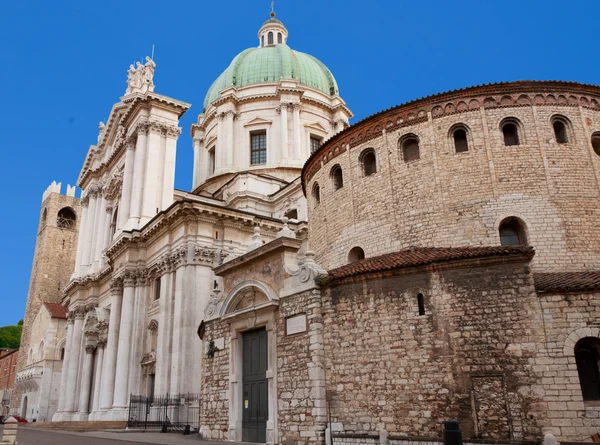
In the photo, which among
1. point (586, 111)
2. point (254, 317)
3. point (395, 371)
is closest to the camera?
point (395, 371)

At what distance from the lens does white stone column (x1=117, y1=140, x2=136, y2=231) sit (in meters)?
37.3

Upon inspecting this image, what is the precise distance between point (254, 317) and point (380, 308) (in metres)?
4.59

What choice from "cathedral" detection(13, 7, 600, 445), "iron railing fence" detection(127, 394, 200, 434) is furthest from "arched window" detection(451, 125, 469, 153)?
"iron railing fence" detection(127, 394, 200, 434)

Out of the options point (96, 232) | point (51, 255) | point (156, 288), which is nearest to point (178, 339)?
point (156, 288)

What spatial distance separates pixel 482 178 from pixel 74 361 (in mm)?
34634

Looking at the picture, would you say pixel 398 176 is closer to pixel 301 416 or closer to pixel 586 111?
pixel 586 111

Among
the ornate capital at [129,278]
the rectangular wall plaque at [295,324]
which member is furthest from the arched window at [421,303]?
the ornate capital at [129,278]

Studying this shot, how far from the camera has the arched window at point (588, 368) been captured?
1348 centimetres

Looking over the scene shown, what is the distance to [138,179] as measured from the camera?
120ft

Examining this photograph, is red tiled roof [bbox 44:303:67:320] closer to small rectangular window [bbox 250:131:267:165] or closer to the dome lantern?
small rectangular window [bbox 250:131:267:165]

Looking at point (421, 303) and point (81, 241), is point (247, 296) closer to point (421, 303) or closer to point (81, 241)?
point (421, 303)

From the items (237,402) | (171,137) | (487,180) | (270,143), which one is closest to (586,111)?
(487,180)

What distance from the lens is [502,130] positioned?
19109 millimetres

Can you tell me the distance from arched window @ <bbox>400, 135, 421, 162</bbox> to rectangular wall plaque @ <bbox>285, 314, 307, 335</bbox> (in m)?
7.60
